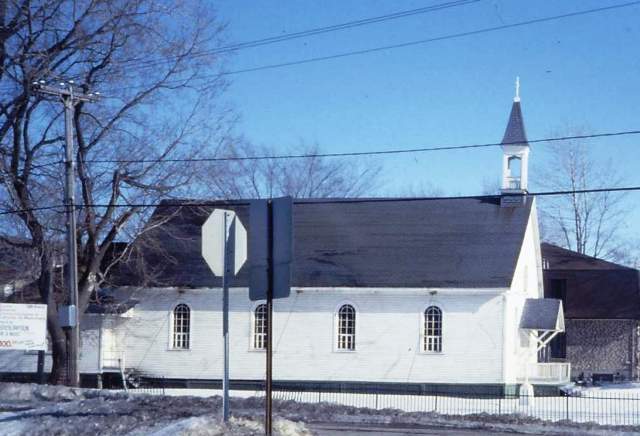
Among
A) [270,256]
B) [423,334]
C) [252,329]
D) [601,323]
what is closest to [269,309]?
[270,256]

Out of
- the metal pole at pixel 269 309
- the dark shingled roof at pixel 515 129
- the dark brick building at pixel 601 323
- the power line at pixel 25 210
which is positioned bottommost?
the dark brick building at pixel 601 323

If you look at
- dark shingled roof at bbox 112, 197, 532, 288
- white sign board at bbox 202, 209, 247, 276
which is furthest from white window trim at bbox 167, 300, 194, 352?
white sign board at bbox 202, 209, 247, 276

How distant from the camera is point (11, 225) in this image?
3641cm

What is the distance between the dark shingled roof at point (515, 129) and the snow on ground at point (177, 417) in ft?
74.1

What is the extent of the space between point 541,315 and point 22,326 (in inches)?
894

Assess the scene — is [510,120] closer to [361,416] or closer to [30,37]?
[30,37]

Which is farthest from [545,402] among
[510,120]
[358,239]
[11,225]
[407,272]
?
[11,225]

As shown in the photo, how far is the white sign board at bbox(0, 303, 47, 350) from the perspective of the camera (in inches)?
1070

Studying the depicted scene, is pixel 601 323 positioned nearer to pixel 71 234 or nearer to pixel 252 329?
pixel 252 329

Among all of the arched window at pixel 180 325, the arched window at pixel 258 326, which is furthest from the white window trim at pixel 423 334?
the arched window at pixel 180 325

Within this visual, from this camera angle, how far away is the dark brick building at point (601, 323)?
169 feet

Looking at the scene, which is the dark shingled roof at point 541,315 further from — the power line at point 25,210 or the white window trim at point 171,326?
the power line at point 25,210

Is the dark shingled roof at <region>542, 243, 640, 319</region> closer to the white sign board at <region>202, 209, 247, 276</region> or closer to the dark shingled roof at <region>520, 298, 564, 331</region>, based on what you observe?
the dark shingled roof at <region>520, 298, 564, 331</region>

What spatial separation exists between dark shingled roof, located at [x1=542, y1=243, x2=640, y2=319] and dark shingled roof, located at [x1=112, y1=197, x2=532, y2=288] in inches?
482
